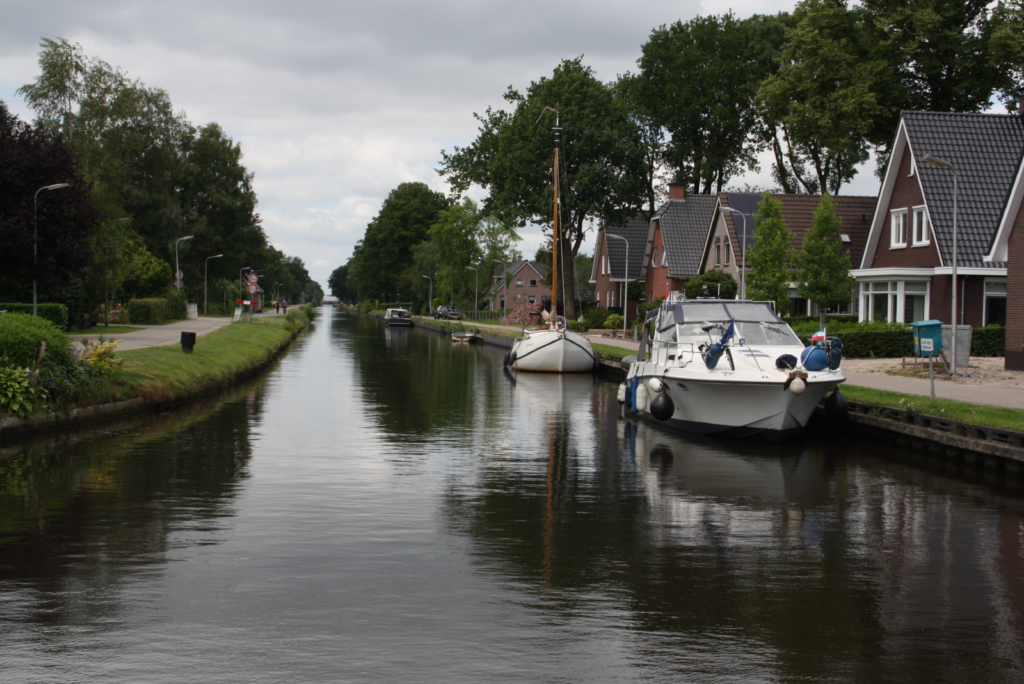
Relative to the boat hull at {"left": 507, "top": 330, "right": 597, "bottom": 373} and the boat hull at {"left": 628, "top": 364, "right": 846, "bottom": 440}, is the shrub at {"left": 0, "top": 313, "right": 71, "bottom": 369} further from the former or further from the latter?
the boat hull at {"left": 507, "top": 330, "right": 597, "bottom": 373}

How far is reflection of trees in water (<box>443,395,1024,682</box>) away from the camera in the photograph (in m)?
6.69

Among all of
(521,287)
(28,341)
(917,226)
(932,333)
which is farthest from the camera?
(521,287)

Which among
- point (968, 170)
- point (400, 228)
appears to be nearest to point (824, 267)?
point (968, 170)

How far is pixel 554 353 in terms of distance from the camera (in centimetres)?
3328

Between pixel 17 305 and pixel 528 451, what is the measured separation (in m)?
26.0

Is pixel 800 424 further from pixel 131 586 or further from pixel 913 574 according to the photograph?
pixel 131 586

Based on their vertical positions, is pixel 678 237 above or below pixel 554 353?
above

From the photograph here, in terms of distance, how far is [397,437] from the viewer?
17422 millimetres

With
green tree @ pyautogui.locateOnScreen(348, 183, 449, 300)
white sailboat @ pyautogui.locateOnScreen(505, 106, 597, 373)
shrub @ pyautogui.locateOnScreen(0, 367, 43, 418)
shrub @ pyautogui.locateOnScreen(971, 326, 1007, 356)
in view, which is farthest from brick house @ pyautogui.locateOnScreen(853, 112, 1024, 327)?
green tree @ pyautogui.locateOnScreen(348, 183, 449, 300)

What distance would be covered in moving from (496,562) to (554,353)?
24.6 metres

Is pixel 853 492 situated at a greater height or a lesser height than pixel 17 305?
lesser

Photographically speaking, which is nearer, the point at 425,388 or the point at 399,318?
the point at 425,388

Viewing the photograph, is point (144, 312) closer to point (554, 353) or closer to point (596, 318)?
point (596, 318)

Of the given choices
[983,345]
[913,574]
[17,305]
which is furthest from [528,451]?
[17,305]
